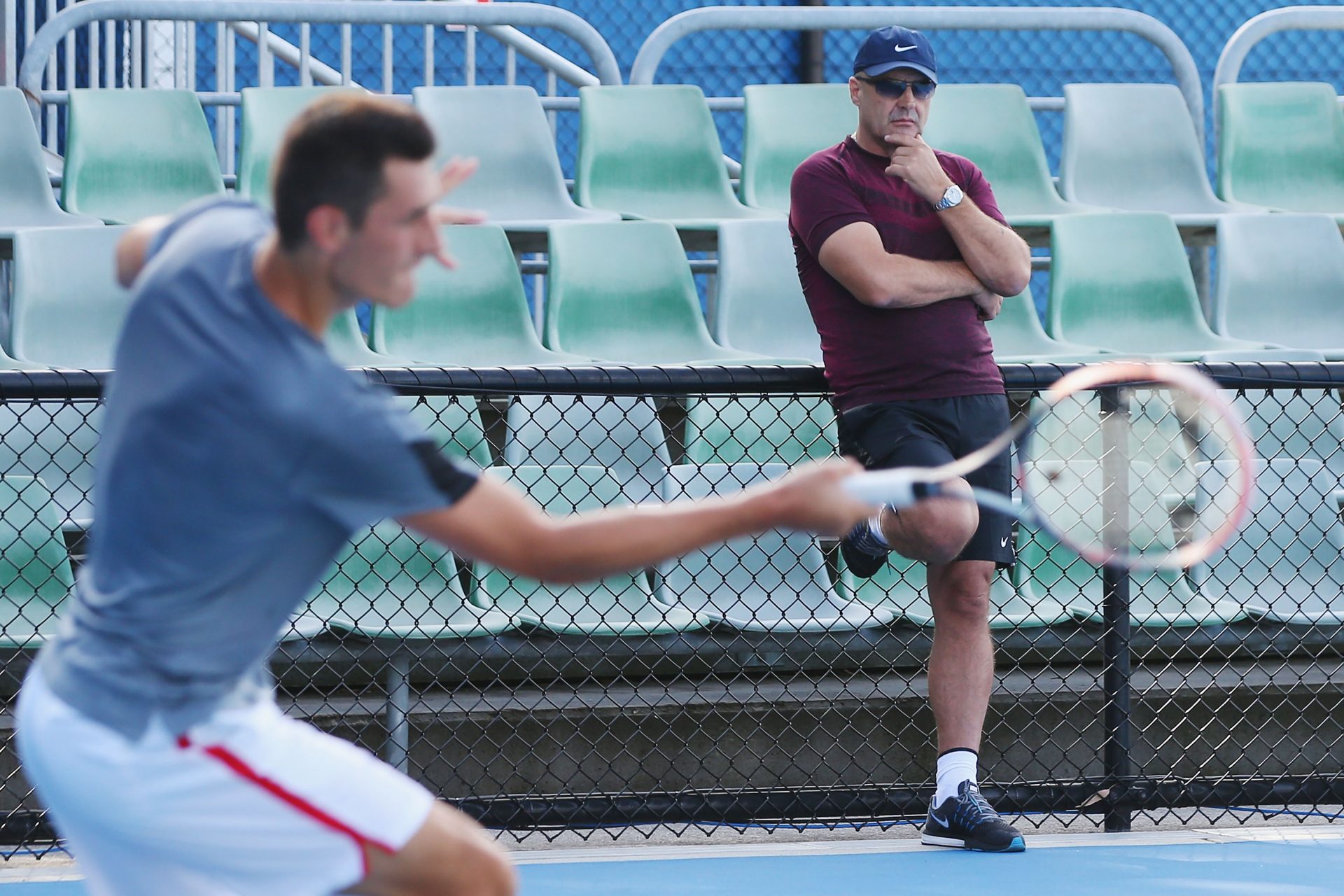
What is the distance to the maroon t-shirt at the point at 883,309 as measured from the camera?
11.6 ft

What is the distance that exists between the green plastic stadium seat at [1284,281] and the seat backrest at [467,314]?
247cm

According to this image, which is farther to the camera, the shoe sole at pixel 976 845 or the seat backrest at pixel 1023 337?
the seat backrest at pixel 1023 337

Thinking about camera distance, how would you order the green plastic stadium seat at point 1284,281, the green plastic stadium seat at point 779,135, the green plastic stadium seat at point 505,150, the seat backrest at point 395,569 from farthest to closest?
the green plastic stadium seat at point 779,135 → the green plastic stadium seat at point 505,150 → the green plastic stadium seat at point 1284,281 → the seat backrest at point 395,569

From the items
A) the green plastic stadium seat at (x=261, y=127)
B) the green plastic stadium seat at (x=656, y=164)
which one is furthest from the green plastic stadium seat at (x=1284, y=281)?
the green plastic stadium seat at (x=261, y=127)

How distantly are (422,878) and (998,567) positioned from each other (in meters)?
2.90

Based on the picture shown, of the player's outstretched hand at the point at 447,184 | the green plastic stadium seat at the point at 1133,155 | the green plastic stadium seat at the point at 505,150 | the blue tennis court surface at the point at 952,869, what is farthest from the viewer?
the green plastic stadium seat at the point at 1133,155

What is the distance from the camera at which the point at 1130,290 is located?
212 inches

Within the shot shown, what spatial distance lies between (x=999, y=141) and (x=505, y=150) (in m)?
1.86

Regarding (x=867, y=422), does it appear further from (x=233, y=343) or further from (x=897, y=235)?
(x=233, y=343)

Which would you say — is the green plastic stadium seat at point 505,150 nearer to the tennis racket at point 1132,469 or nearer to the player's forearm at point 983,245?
the tennis racket at point 1132,469

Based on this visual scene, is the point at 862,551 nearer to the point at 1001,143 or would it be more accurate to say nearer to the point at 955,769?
the point at 955,769

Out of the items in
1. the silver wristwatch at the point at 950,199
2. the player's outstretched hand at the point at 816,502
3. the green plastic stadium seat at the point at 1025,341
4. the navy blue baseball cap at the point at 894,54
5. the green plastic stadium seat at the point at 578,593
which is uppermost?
the navy blue baseball cap at the point at 894,54

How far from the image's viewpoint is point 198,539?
1.68 meters

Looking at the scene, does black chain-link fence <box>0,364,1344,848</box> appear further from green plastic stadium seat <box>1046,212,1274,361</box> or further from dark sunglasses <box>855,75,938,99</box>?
green plastic stadium seat <box>1046,212,1274,361</box>
